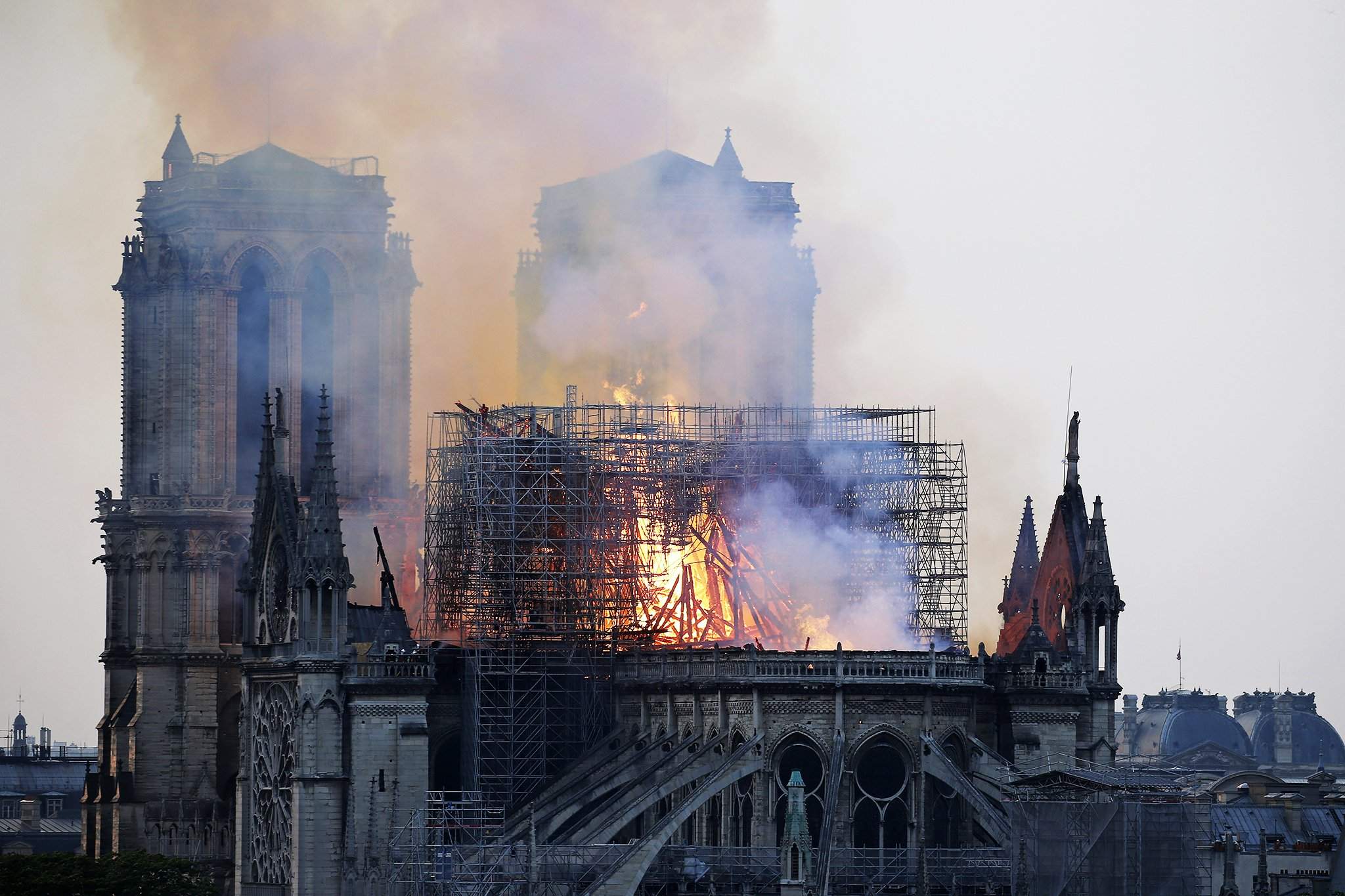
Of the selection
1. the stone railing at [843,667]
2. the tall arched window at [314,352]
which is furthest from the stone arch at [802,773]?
the tall arched window at [314,352]

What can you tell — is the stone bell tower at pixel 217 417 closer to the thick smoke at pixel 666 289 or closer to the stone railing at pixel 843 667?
the thick smoke at pixel 666 289

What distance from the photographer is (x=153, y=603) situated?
145 meters

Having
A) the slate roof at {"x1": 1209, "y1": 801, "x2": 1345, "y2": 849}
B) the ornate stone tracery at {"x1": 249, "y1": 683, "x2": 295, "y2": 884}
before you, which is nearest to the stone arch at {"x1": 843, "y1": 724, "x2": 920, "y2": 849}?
the ornate stone tracery at {"x1": 249, "y1": 683, "x2": 295, "y2": 884}

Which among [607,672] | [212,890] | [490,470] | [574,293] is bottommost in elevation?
[212,890]

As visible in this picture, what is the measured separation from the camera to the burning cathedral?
114m

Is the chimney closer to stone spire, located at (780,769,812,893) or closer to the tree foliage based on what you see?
the tree foliage

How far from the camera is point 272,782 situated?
122 metres

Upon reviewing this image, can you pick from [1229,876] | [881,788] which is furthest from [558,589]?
[1229,876]

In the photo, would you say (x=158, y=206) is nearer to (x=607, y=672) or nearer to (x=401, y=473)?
(x=401, y=473)

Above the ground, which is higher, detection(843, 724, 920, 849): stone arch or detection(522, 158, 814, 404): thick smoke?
detection(522, 158, 814, 404): thick smoke

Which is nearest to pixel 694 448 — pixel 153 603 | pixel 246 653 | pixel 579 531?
pixel 579 531

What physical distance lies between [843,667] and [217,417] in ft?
139

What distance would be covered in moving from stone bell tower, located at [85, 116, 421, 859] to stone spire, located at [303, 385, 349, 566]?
2126cm

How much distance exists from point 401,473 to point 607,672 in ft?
102
